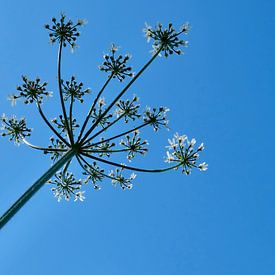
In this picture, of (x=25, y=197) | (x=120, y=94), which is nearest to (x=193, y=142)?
(x=120, y=94)

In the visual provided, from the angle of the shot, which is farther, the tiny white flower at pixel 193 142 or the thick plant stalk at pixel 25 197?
the tiny white flower at pixel 193 142

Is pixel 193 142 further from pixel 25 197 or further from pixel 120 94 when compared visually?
pixel 25 197

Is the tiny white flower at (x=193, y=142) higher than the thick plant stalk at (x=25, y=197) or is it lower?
higher

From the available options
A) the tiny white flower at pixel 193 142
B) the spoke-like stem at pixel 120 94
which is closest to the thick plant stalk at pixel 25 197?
the spoke-like stem at pixel 120 94

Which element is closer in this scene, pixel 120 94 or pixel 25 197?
pixel 25 197

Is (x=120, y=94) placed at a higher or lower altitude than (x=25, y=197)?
higher

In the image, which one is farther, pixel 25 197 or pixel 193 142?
pixel 193 142

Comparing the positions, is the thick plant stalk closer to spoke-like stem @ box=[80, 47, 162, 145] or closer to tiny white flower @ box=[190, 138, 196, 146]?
spoke-like stem @ box=[80, 47, 162, 145]

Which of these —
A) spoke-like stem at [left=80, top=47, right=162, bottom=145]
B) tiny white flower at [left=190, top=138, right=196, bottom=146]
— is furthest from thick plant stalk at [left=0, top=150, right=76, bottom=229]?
tiny white flower at [left=190, top=138, right=196, bottom=146]

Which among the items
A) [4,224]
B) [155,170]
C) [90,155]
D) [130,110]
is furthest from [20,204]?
[130,110]

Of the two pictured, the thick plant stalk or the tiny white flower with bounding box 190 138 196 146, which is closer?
the thick plant stalk

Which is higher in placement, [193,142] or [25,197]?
[193,142]

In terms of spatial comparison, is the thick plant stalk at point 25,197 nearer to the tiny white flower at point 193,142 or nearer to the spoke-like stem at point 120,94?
the spoke-like stem at point 120,94
